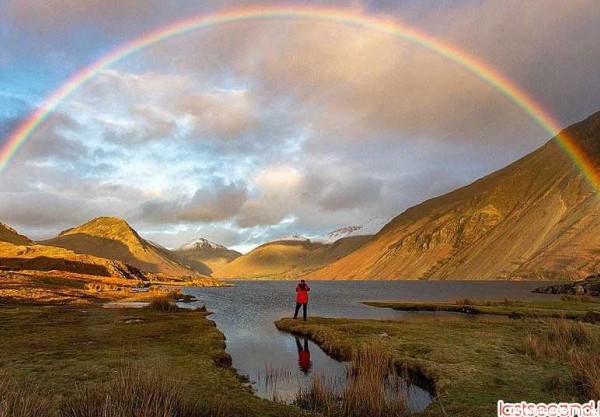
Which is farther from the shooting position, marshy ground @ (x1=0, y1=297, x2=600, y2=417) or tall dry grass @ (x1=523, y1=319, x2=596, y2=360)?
tall dry grass @ (x1=523, y1=319, x2=596, y2=360)

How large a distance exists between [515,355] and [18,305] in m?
64.2

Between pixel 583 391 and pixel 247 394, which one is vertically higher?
pixel 583 391

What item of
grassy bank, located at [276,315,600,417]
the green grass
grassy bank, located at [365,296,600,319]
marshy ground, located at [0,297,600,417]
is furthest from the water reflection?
grassy bank, located at [365,296,600,319]

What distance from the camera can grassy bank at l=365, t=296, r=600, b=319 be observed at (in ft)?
180

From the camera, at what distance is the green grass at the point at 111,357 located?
17.9m

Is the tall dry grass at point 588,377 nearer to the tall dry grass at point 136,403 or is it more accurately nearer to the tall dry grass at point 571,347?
the tall dry grass at point 571,347

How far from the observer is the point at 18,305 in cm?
6278

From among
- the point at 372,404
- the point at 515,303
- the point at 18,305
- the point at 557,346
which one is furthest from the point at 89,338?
the point at 515,303

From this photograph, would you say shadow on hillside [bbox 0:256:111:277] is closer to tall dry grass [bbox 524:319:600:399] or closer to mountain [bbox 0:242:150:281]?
mountain [bbox 0:242:150:281]

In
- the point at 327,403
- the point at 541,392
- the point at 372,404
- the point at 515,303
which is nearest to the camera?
the point at 372,404

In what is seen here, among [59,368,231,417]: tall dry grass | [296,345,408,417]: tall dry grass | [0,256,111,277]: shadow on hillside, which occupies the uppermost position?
[0,256,111,277]: shadow on hillside

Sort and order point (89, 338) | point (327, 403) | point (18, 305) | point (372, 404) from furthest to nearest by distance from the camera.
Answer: point (18, 305), point (89, 338), point (327, 403), point (372, 404)

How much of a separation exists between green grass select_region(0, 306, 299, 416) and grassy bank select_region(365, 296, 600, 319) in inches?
1578

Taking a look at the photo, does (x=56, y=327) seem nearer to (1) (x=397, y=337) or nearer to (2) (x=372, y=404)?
(1) (x=397, y=337)
